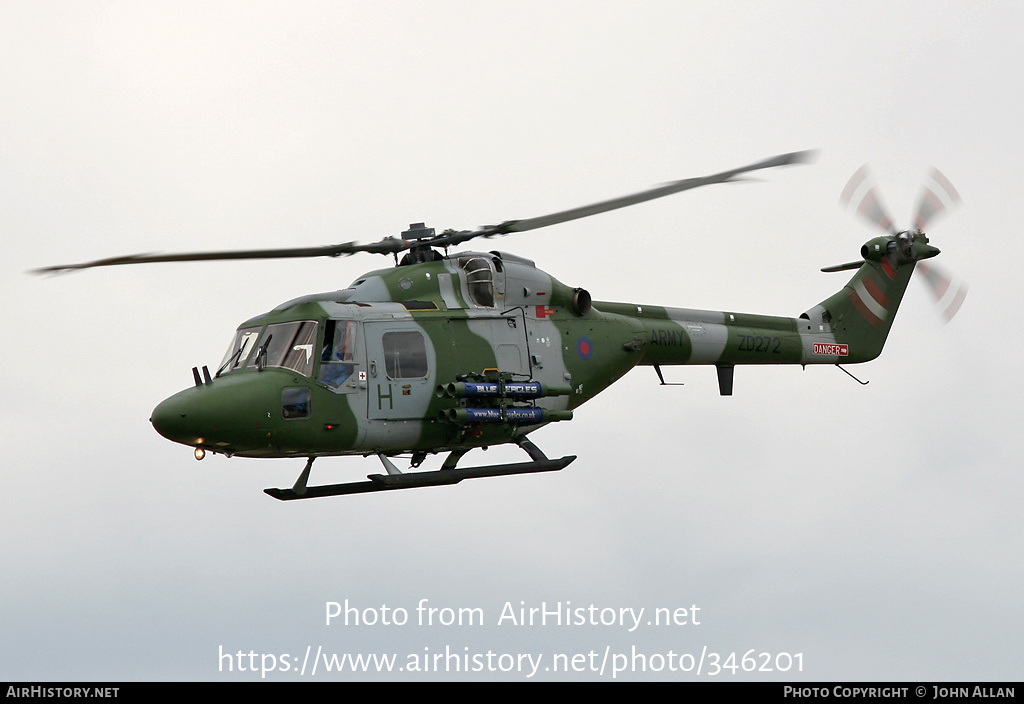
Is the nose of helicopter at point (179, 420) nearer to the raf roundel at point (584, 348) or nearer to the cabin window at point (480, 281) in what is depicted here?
the cabin window at point (480, 281)

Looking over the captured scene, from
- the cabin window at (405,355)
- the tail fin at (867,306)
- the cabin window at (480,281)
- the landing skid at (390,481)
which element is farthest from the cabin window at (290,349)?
the tail fin at (867,306)

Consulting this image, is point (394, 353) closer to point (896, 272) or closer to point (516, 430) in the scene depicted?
point (516, 430)

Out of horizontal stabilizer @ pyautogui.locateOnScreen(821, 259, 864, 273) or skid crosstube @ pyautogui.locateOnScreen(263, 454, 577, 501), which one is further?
horizontal stabilizer @ pyautogui.locateOnScreen(821, 259, 864, 273)

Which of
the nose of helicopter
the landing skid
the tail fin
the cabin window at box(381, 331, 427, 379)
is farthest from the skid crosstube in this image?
the tail fin

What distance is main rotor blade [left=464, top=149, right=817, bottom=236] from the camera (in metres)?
17.1

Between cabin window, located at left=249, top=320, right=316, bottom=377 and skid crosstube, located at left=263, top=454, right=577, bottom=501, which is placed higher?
cabin window, located at left=249, top=320, right=316, bottom=377

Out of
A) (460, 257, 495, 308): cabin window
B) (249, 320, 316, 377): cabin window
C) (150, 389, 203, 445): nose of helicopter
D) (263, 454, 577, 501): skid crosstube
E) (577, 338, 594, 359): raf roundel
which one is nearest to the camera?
(150, 389, 203, 445): nose of helicopter

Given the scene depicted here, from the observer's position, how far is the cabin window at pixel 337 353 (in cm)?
1714

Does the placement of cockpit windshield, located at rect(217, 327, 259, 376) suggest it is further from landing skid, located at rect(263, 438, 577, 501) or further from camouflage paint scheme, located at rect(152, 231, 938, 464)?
landing skid, located at rect(263, 438, 577, 501)

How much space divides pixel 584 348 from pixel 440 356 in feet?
9.32

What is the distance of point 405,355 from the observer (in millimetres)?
17797

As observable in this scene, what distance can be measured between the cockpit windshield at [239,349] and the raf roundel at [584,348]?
5.15 metres

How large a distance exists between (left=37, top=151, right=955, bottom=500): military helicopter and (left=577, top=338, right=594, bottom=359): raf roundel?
0.02 meters

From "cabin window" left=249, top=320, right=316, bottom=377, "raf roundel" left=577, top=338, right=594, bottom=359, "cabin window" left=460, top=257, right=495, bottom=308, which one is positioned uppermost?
"cabin window" left=460, top=257, right=495, bottom=308
